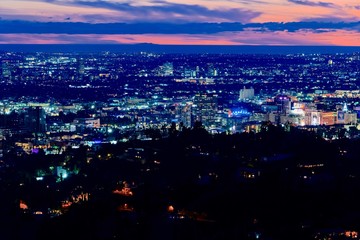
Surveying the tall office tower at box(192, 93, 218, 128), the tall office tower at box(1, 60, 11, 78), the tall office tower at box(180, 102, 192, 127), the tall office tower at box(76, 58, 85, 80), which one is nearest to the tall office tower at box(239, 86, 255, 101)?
the tall office tower at box(192, 93, 218, 128)

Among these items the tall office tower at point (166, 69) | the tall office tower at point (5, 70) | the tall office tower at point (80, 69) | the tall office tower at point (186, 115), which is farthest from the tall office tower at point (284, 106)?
the tall office tower at point (5, 70)

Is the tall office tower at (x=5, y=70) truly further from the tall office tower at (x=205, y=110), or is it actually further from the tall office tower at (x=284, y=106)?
the tall office tower at (x=284, y=106)

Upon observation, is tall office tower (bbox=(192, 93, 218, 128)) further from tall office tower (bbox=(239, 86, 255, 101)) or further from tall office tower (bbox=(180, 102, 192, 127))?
tall office tower (bbox=(239, 86, 255, 101))

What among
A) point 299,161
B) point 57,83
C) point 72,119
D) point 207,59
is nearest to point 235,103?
point 72,119

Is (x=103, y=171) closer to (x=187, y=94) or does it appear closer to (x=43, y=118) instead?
(x=43, y=118)

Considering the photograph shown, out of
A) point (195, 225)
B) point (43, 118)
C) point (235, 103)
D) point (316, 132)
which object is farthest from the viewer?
point (235, 103)

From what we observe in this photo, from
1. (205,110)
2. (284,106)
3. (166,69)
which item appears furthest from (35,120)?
(166,69)
